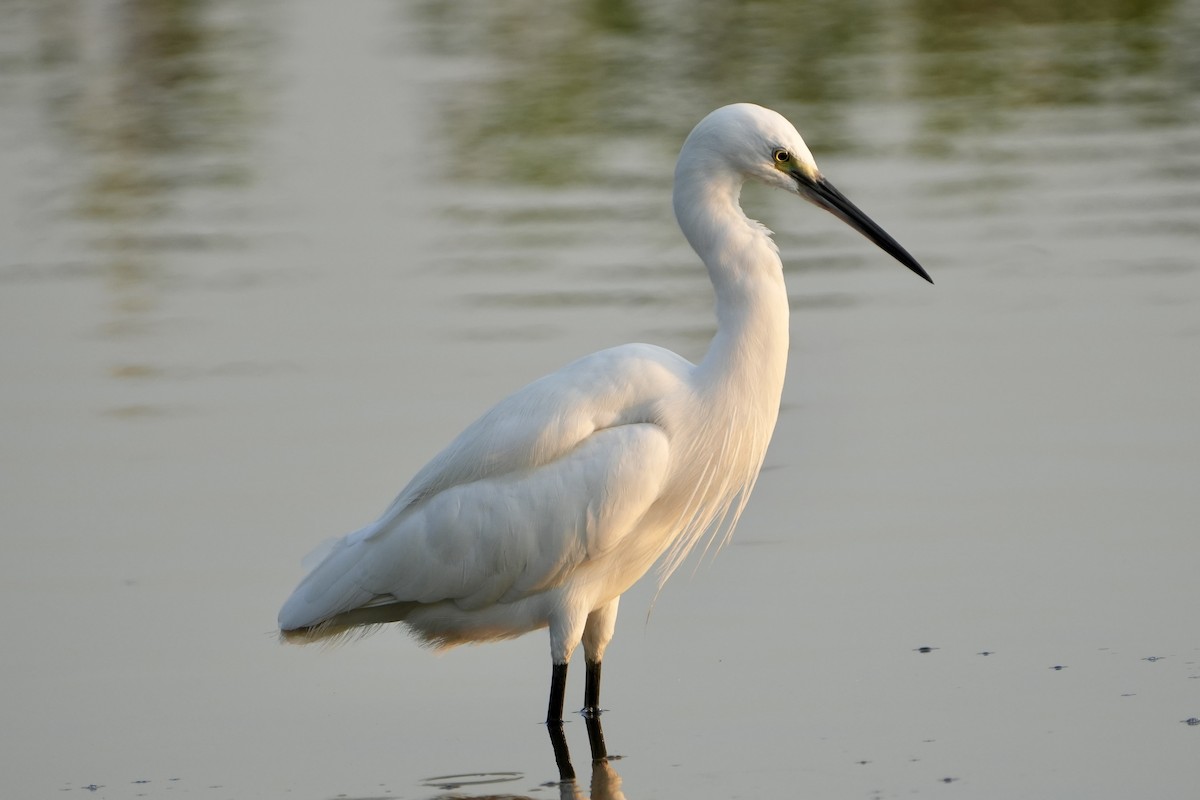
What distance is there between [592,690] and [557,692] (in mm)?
167

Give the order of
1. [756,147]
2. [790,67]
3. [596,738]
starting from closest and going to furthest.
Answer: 1. [756,147]
2. [596,738]
3. [790,67]

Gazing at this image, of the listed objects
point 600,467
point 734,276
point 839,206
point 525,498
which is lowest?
point 525,498

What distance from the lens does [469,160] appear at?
13.2 meters

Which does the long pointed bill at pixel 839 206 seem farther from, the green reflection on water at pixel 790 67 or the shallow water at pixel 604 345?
the green reflection on water at pixel 790 67

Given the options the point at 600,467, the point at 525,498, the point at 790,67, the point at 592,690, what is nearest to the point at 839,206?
the point at 600,467

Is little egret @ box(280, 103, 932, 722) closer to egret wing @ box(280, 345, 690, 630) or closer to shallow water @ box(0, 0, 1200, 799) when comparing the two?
egret wing @ box(280, 345, 690, 630)

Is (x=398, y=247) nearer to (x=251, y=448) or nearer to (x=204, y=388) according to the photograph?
(x=204, y=388)

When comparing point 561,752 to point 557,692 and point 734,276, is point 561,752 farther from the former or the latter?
Answer: point 734,276

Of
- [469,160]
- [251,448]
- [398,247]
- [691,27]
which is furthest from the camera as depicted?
[691,27]

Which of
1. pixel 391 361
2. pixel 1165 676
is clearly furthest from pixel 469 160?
pixel 1165 676

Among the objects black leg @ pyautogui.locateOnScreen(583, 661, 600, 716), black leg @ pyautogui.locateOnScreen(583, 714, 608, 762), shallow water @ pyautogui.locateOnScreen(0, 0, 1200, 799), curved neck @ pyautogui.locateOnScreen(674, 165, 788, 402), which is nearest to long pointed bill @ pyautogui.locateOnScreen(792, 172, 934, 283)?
curved neck @ pyautogui.locateOnScreen(674, 165, 788, 402)

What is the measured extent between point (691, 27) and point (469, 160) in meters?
5.28

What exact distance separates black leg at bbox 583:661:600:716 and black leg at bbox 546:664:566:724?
0.40ft

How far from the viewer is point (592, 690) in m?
5.41
